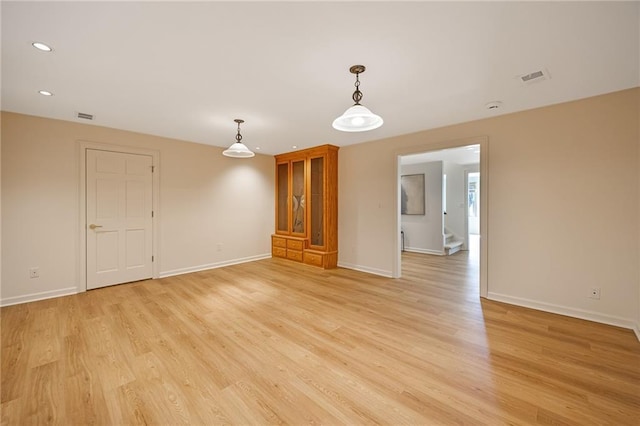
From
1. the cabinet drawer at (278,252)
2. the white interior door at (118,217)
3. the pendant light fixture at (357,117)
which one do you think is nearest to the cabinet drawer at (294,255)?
the cabinet drawer at (278,252)

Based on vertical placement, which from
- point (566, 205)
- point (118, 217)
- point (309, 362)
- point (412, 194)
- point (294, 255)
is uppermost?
point (412, 194)

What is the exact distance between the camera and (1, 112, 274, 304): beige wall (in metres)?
3.47

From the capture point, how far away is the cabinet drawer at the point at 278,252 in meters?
6.23

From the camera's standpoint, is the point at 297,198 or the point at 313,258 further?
the point at 297,198

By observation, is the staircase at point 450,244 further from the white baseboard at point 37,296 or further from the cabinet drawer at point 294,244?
the white baseboard at point 37,296

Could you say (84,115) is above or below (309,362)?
above

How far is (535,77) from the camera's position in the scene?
248 cm

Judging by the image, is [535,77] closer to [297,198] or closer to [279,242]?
[297,198]

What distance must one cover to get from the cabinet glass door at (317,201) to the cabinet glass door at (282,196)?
814mm

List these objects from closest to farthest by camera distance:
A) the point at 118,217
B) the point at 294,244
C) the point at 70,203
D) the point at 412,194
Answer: the point at 70,203
the point at 118,217
the point at 294,244
the point at 412,194

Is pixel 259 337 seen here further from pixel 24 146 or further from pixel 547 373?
pixel 24 146

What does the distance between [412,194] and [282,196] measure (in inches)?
150

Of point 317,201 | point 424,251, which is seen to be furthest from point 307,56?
point 424,251

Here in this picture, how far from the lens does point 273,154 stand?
20.9 feet
